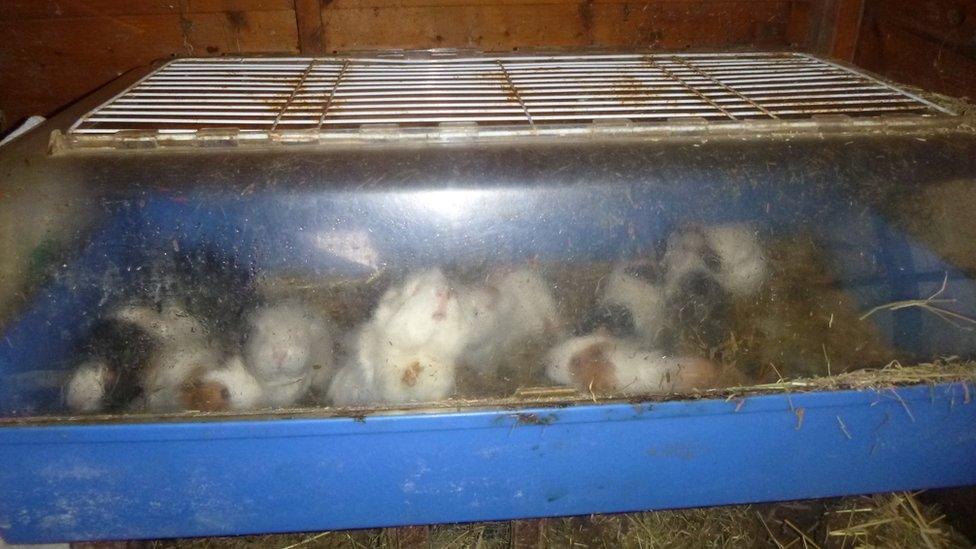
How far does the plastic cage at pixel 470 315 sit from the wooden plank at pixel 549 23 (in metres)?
1.02

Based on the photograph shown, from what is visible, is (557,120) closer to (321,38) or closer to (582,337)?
(582,337)

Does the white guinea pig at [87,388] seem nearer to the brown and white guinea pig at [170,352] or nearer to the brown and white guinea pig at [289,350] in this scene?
the brown and white guinea pig at [170,352]

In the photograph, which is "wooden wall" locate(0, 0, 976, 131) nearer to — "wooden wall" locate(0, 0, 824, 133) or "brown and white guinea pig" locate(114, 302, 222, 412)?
"wooden wall" locate(0, 0, 824, 133)

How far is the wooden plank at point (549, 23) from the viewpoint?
2.24 meters

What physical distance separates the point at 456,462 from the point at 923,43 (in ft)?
6.63

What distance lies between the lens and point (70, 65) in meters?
2.21

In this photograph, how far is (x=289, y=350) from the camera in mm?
1265

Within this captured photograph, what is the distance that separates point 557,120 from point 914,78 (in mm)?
1481

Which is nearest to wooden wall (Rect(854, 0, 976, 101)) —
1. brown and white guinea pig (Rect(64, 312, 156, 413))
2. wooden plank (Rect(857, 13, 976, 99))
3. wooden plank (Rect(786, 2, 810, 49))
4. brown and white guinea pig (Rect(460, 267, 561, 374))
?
wooden plank (Rect(857, 13, 976, 99))

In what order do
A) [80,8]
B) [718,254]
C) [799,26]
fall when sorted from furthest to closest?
[799,26], [80,8], [718,254]

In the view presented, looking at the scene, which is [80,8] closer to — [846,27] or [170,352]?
[170,352]

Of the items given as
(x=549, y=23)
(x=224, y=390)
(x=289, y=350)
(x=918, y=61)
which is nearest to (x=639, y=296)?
(x=289, y=350)

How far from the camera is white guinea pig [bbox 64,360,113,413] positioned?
120 cm

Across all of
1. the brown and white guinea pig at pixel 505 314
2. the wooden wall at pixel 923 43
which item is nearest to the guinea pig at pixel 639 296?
the brown and white guinea pig at pixel 505 314
